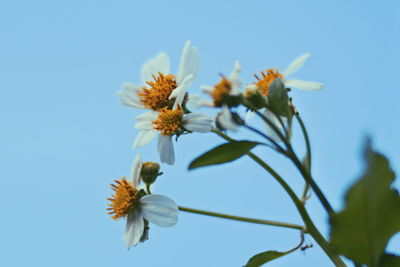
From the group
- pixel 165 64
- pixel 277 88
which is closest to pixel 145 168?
pixel 165 64

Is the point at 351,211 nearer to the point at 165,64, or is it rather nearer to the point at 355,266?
the point at 355,266

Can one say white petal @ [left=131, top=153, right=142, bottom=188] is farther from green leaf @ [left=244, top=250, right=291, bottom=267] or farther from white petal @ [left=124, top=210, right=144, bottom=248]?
green leaf @ [left=244, top=250, right=291, bottom=267]

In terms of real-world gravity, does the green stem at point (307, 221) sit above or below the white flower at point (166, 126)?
below

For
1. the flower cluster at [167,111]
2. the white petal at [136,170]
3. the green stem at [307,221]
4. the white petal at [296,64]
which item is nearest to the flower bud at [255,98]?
the flower cluster at [167,111]

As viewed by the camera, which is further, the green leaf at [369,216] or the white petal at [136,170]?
the white petal at [136,170]

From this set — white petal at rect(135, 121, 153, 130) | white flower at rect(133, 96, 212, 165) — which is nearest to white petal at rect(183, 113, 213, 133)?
white flower at rect(133, 96, 212, 165)

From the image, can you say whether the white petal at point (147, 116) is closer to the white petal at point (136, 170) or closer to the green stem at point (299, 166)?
the white petal at point (136, 170)
